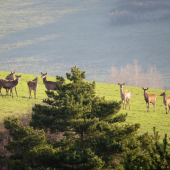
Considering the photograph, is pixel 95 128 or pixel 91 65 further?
pixel 91 65

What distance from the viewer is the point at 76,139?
13.7m

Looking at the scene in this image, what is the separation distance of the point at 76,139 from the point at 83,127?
0.67 meters

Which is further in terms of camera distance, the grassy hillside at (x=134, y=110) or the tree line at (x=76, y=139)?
the grassy hillside at (x=134, y=110)

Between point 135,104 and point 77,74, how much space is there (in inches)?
664

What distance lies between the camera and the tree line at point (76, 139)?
12367mm

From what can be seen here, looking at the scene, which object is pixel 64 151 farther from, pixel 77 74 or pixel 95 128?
pixel 77 74

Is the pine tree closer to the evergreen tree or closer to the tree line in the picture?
the tree line

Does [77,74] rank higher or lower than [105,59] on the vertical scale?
lower

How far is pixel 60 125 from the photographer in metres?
14.5

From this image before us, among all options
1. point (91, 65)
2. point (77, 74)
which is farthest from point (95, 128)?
point (91, 65)

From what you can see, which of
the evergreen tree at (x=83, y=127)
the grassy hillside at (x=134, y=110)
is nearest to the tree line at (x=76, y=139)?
the evergreen tree at (x=83, y=127)

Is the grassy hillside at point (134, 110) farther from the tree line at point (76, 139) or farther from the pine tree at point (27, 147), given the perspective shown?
the pine tree at point (27, 147)

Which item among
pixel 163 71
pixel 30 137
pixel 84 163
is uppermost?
pixel 163 71

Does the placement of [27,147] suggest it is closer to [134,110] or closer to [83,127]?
[83,127]
